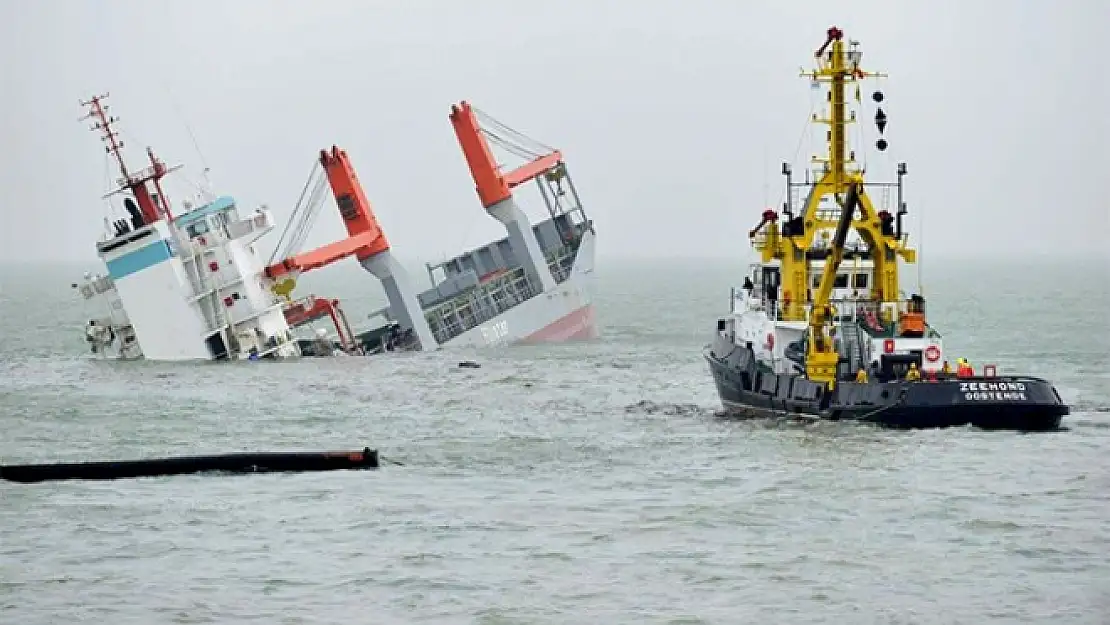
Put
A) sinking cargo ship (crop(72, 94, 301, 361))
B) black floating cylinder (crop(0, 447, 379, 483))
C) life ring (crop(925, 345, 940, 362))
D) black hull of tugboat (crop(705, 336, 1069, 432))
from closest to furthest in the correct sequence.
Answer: black floating cylinder (crop(0, 447, 379, 483)) < black hull of tugboat (crop(705, 336, 1069, 432)) < life ring (crop(925, 345, 940, 362)) < sinking cargo ship (crop(72, 94, 301, 361))

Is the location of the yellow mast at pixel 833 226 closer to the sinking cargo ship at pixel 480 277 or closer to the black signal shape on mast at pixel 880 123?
the black signal shape on mast at pixel 880 123

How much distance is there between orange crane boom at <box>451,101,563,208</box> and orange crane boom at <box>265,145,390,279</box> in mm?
3891

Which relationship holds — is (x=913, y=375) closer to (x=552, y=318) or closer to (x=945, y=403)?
(x=945, y=403)

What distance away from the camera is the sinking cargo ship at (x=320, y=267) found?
47719 mm

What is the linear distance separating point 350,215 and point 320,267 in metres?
2.88

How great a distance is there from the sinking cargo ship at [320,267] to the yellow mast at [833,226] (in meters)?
18.9

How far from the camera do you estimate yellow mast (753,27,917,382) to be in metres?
31.4

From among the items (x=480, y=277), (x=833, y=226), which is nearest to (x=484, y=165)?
(x=480, y=277)

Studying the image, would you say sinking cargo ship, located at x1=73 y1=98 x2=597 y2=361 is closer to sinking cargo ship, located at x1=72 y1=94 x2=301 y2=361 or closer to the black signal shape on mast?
sinking cargo ship, located at x1=72 y1=94 x2=301 y2=361

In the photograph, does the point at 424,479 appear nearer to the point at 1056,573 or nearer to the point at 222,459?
the point at 222,459

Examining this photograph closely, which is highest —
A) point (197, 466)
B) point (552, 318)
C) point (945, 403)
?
point (197, 466)

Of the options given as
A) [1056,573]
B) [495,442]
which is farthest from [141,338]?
[1056,573]

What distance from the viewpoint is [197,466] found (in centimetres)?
2758

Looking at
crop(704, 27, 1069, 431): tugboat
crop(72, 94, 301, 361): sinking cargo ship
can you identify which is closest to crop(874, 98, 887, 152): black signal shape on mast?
crop(704, 27, 1069, 431): tugboat
